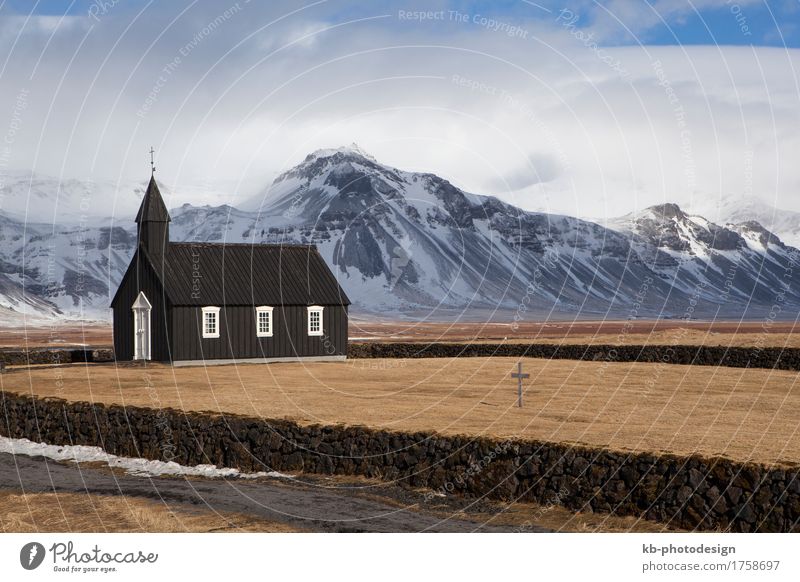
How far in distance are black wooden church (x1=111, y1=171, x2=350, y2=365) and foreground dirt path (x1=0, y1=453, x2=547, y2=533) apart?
82.5 feet

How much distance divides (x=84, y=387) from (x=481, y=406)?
57.6 ft

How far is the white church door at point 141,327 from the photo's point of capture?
2138 inches

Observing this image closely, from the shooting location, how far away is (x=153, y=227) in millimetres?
55562

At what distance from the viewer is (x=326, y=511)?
20.7m

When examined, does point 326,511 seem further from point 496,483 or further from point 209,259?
point 209,259

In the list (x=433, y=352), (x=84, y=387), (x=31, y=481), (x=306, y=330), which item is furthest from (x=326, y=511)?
(x=433, y=352)

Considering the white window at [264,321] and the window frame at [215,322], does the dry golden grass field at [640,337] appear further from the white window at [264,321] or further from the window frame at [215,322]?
the window frame at [215,322]

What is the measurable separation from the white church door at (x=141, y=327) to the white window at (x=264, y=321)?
233 inches

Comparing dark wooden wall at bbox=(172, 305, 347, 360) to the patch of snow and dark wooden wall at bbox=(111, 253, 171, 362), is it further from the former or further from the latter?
the patch of snow

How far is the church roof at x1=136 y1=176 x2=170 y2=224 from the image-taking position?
5606 centimetres

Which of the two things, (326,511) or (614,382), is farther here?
(614,382)

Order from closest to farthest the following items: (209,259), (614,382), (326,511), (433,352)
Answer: (326,511)
(614,382)
(209,259)
(433,352)

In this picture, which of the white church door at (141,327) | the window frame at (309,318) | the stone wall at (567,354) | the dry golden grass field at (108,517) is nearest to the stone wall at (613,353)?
the stone wall at (567,354)
